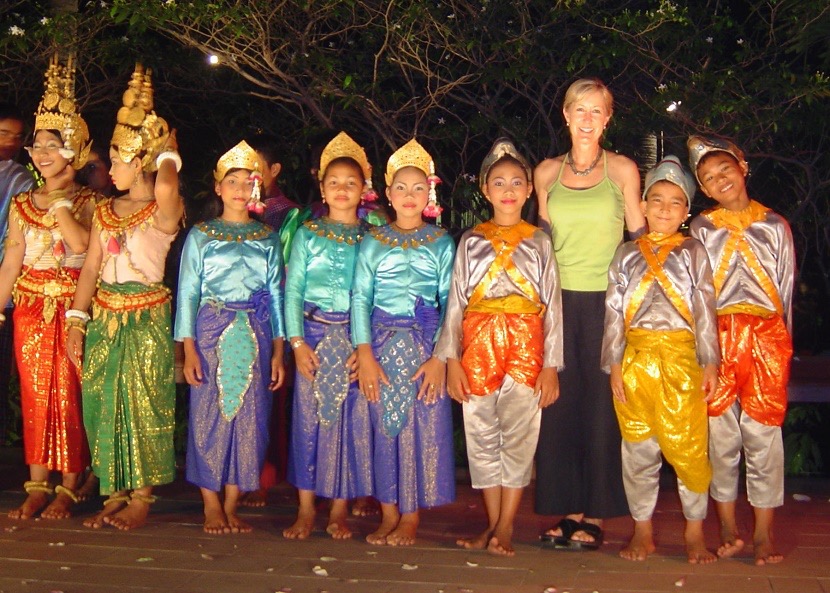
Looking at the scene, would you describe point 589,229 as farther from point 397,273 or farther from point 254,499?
point 254,499

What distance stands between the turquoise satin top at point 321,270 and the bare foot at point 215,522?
855mm

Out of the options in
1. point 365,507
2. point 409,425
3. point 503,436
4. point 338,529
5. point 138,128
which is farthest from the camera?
point 365,507

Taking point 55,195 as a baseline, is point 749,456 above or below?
below

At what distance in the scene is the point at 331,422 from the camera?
195 inches

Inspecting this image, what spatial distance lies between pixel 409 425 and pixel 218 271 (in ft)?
3.46

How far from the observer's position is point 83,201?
550 cm

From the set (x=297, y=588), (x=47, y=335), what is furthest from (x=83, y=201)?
(x=297, y=588)

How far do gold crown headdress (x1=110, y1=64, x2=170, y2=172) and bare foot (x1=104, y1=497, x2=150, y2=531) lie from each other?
149 cm

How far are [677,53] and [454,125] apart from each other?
1352mm

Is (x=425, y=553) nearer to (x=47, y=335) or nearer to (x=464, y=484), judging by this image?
(x=464, y=484)

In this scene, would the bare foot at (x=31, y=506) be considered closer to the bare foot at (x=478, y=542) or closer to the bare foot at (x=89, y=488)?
the bare foot at (x=89, y=488)

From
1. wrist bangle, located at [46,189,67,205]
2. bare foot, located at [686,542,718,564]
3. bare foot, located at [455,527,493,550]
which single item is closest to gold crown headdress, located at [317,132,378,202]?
wrist bangle, located at [46,189,67,205]

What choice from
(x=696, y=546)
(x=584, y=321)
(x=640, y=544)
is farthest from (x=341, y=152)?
(x=696, y=546)

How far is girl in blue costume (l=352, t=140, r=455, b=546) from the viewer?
4867 mm
